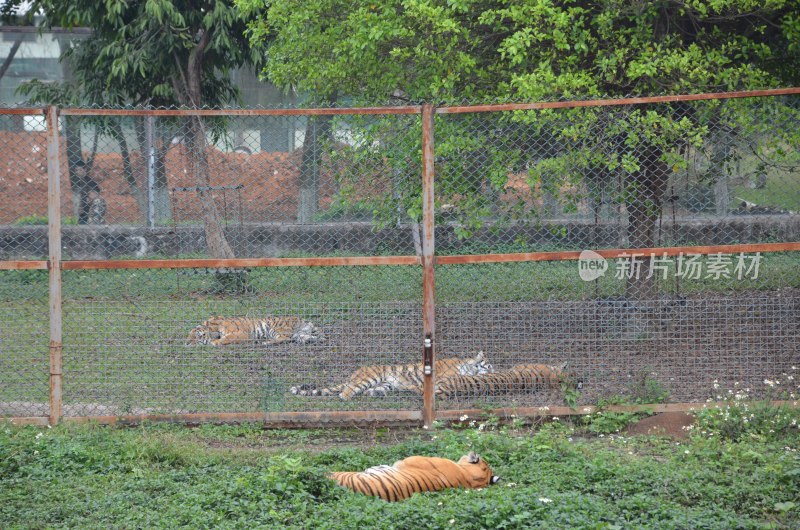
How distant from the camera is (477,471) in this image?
15.7 feet

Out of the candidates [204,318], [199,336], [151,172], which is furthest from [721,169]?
[151,172]

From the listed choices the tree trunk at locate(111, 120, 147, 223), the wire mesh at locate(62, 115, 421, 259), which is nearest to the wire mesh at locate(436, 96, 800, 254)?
the wire mesh at locate(62, 115, 421, 259)

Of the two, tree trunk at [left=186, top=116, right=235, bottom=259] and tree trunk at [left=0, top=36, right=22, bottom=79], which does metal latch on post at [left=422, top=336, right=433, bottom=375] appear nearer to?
tree trunk at [left=186, top=116, right=235, bottom=259]

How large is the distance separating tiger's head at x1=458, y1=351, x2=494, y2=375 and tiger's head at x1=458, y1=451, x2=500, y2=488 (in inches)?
61.7

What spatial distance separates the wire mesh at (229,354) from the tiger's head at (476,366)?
0.43 metres

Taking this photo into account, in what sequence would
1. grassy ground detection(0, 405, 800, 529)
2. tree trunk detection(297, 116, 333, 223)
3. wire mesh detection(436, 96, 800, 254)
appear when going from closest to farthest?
grassy ground detection(0, 405, 800, 529), tree trunk detection(297, 116, 333, 223), wire mesh detection(436, 96, 800, 254)

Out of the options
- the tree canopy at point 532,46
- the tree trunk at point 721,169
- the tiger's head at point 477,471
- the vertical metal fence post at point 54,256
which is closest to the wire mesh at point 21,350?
the vertical metal fence post at point 54,256

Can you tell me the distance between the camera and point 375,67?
906 centimetres

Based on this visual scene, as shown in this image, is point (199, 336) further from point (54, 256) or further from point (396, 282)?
point (396, 282)

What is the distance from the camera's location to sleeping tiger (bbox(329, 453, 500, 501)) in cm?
470

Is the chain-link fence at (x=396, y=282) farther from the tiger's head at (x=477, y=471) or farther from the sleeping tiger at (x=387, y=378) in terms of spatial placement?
the tiger's head at (x=477, y=471)

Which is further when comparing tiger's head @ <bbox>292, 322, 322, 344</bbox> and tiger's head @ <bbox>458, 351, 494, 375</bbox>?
tiger's head @ <bbox>458, 351, 494, 375</bbox>

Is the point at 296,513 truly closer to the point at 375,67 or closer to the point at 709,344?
the point at 709,344

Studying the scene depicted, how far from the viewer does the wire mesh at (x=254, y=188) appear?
6242 millimetres
